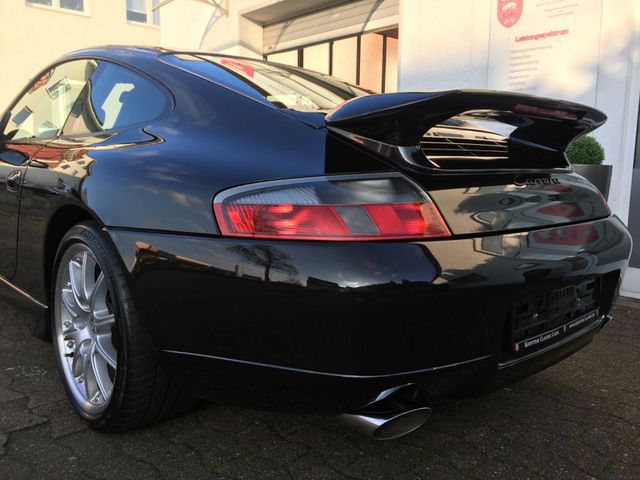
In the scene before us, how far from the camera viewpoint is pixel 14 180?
244 cm

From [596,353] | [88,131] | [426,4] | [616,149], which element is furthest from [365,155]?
[426,4]

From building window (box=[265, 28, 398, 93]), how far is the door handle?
540cm

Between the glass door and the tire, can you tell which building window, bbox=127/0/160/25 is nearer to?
the glass door

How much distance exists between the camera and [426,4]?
5414 millimetres

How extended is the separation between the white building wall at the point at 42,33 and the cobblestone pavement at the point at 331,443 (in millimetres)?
14450

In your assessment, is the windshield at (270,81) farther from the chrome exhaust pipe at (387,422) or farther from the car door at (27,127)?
the chrome exhaust pipe at (387,422)

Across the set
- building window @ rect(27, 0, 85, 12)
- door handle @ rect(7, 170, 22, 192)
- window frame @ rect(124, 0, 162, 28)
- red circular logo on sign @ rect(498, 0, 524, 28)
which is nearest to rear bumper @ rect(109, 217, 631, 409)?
door handle @ rect(7, 170, 22, 192)

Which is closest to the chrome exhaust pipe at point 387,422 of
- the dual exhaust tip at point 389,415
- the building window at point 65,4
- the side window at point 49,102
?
the dual exhaust tip at point 389,415

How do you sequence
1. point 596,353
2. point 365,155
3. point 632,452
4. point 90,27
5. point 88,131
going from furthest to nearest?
point 90,27 < point 596,353 < point 88,131 < point 632,452 < point 365,155

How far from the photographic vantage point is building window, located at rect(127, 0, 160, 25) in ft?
56.8

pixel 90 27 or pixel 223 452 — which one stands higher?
pixel 90 27

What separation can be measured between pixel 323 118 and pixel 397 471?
1.15 metres

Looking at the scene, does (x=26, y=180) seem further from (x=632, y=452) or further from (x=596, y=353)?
(x=596, y=353)

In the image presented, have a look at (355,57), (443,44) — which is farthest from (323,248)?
(355,57)
